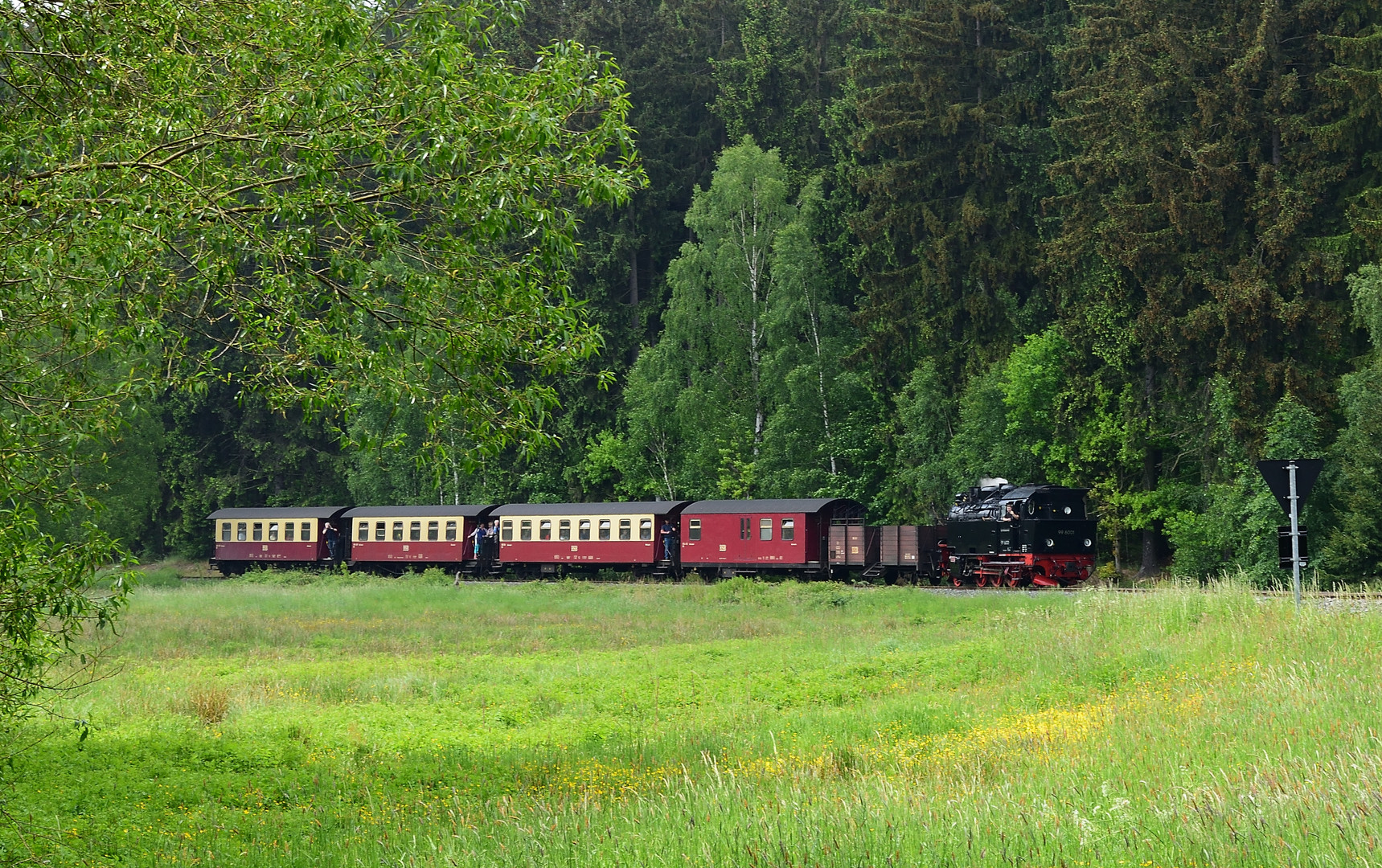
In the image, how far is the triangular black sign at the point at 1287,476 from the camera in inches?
683

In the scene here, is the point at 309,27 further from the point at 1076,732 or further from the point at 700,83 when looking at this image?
the point at 700,83

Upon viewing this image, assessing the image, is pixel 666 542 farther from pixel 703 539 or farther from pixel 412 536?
pixel 412 536

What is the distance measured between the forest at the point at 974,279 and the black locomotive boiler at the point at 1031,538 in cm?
389

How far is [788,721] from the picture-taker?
1457cm

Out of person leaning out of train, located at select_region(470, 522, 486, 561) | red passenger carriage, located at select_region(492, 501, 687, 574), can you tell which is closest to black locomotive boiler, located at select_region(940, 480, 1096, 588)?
red passenger carriage, located at select_region(492, 501, 687, 574)

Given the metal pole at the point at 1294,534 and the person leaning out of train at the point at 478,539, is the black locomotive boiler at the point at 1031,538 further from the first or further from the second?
the person leaning out of train at the point at 478,539

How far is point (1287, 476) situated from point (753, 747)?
1016 centimetres

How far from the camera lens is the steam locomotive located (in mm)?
34938

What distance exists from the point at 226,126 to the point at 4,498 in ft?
11.0

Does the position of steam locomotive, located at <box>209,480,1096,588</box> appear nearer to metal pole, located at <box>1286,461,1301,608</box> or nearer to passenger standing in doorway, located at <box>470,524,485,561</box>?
passenger standing in doorway, located at <box>470,524,485,561</box>

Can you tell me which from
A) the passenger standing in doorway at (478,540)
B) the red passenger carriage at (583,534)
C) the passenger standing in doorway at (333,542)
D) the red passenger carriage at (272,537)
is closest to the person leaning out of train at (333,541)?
the passenger standing in doorway at (333,542)

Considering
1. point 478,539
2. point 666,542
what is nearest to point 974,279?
point 666,542

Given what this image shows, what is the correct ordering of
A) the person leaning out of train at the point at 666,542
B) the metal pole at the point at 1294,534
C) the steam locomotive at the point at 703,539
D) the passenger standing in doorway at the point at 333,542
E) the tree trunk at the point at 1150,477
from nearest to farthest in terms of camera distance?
the metal pole at the point at 1294,534
the steam locomotive at the point at 703,539
the tree trunk at the point at 1150,477
the person leaning out of train at the point at 666,542
the passenger standing in doorway at the point at 333,542

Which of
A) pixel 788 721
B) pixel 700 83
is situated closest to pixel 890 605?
pixel 788 721
